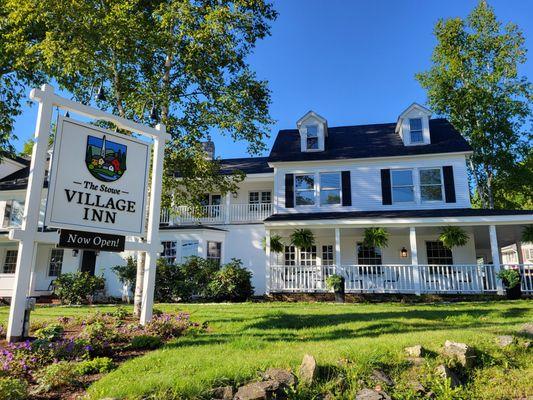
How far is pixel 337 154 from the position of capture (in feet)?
58.0

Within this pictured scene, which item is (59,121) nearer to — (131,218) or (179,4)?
(131,218)

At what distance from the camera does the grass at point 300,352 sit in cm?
417

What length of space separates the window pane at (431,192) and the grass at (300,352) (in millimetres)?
8534

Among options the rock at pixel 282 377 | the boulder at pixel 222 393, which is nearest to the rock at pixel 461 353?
the rock at pixel 282 377

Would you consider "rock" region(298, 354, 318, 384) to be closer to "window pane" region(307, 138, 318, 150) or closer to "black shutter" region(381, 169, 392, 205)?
"black shutter" region(381, 169, 392, 205)

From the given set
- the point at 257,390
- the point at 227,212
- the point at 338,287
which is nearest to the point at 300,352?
the point at 257,390

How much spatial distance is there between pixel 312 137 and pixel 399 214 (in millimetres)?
5784

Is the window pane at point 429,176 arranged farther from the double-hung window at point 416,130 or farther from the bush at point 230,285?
the bush at point 230,285

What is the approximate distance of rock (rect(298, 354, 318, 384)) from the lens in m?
4.36

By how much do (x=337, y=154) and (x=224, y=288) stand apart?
7782mm

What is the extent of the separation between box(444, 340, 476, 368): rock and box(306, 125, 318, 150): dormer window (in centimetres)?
1383

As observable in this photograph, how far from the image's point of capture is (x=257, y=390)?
4055 millimetres

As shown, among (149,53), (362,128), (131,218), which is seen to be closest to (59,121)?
(131,218)

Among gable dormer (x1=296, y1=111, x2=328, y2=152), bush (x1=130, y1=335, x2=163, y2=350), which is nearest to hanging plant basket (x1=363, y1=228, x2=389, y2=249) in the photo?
gable dormer (x1=296, y1=111, x2=328, y2=152)
